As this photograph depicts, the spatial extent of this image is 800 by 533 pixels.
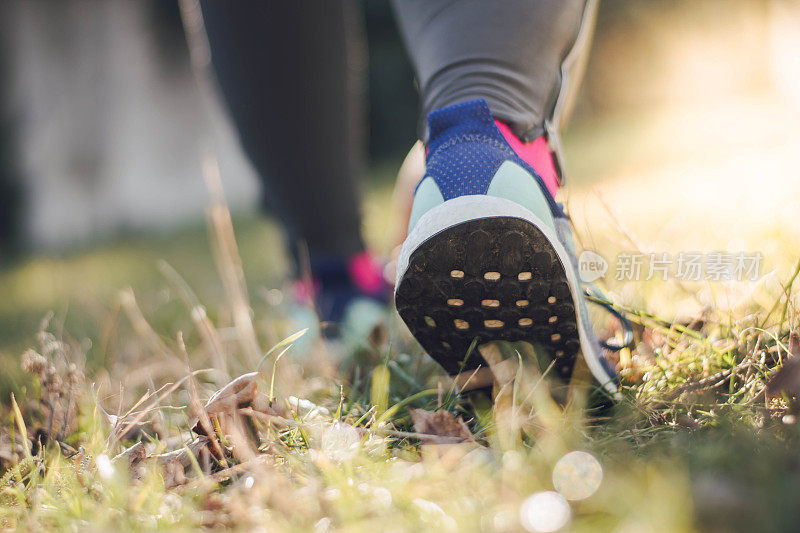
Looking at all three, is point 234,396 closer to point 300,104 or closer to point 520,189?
point 520,189

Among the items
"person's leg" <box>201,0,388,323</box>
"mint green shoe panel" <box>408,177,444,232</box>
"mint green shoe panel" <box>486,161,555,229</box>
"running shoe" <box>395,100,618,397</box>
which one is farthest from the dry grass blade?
"person's leg" <box>201,0,388,323</box>

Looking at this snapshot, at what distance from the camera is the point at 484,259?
0.70 meters

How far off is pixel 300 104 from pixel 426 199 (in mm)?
610

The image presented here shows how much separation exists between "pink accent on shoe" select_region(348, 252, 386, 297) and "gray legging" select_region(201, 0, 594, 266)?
1.0 inches

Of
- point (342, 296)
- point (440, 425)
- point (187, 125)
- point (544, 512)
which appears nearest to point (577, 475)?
point (544, 512)

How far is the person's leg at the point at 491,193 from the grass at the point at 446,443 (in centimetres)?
7

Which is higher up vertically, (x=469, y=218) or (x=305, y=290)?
(x=469, y=218)

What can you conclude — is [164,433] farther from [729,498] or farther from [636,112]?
[636,112]

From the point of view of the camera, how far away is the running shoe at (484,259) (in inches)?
27.5

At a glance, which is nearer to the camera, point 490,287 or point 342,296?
point 490,287

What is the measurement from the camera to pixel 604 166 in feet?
11.2

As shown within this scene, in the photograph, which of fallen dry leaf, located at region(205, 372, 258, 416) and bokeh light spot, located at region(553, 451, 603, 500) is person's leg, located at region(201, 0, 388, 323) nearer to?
fallen dry leaf, located at region(205, 372, 258, 416)

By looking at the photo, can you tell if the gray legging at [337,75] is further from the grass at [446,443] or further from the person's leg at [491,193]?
the grass at [446,443]

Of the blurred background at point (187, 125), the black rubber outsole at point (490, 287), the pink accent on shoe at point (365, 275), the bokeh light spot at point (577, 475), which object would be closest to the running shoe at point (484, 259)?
the black rubber outsole at point (490, 287)
